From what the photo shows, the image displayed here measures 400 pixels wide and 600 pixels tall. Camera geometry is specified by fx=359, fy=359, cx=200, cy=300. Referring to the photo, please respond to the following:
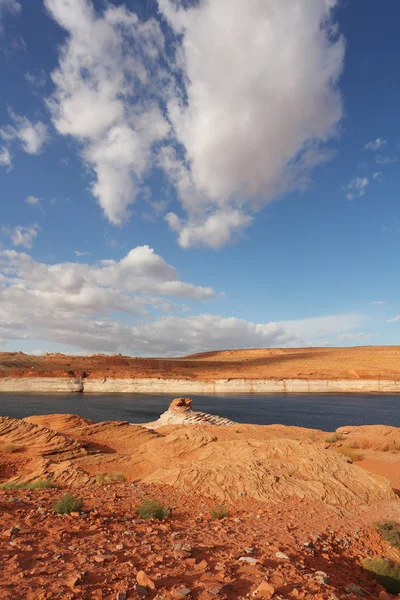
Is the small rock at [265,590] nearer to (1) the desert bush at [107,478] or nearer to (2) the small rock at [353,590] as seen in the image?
(2) the small rock at [353,590]

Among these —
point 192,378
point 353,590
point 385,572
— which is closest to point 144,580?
point 353,590

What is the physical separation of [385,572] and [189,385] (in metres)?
74.6

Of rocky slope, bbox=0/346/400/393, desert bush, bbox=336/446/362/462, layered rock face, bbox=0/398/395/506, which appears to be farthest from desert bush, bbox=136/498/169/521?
rocky slope, bbox=0/346/400/393

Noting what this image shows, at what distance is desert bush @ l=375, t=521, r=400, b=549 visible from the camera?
8.11 m

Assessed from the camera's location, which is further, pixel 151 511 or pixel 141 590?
pixel 151 511

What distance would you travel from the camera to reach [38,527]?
6.79m

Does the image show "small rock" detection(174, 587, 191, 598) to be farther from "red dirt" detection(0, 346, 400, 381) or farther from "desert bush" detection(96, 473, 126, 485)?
"red dirt" detection(0, 346, 400, 381)

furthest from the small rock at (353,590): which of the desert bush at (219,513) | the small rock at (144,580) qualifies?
the desert bush at (219,513)

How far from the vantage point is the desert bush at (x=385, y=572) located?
6176 mm

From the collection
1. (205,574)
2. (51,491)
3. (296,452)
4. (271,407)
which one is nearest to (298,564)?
(205,574)

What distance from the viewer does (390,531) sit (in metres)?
8.35

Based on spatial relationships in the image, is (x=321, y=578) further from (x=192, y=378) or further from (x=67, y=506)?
(x=192, y=378)

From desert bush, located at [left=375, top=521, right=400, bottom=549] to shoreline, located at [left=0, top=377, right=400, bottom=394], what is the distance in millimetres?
70688

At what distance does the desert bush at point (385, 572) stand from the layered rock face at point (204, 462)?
389 cm
